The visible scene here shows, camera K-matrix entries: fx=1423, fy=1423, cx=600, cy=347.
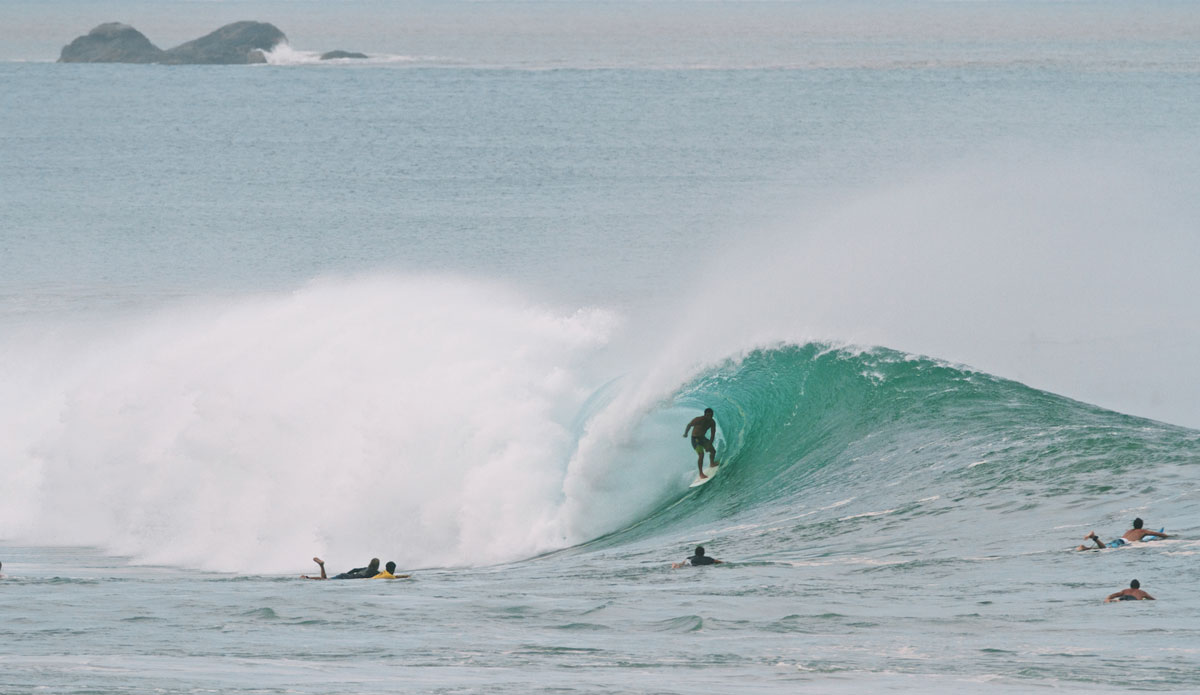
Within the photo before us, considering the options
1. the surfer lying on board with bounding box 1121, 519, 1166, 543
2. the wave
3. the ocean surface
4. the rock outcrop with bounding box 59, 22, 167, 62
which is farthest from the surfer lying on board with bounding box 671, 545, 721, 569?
the rock outcrop with bounding box 59, 22, 167, 62

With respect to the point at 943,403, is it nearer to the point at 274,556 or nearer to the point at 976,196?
the point at 274,556

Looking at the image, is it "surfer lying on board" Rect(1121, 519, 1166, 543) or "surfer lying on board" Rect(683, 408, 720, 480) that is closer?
"surfer lying on board" Rect(1121, 519, 1166, 543)

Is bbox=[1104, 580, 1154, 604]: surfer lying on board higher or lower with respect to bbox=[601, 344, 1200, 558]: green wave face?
lower

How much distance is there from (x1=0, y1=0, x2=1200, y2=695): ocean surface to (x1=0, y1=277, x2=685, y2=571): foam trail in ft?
0.22

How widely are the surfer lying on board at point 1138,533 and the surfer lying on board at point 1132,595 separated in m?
1.77

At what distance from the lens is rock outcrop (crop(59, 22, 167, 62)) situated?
12488 centimetres

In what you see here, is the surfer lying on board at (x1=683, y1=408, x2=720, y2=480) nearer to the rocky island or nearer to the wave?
the wave

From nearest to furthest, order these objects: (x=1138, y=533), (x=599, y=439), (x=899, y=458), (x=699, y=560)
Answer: (x=1138, y=533) < (x=699, y=560) < (x=899, y=458) < (x=599, y=439)

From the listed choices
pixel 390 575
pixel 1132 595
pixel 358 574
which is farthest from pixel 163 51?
pixel 1132 595

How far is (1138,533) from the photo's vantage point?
1438 centimetres

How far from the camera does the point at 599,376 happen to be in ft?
93.8

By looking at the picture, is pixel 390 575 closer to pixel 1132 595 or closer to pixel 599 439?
pixel 599 439

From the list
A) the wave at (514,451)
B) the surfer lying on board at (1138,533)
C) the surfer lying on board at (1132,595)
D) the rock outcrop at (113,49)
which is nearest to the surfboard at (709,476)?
the wave at (514,451)

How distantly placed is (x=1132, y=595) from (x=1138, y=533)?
77.7 inches
